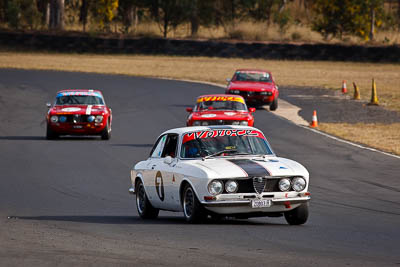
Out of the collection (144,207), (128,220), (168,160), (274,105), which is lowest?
(274,105)

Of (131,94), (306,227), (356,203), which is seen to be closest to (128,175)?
(356,203)

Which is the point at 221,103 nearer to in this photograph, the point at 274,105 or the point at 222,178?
the point at 274,105

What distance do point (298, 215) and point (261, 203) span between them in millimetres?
664

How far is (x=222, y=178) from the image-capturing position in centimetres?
1176

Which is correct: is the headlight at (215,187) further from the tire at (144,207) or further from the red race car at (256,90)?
the red race car at (256,90)

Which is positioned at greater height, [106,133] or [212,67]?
[106,133]

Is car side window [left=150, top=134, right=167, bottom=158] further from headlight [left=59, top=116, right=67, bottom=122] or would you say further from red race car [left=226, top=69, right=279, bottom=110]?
red race car [left=226, top=69, right=279, bottom=110]

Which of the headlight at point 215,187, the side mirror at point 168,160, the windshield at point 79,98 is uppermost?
the side mirror at point 168,160

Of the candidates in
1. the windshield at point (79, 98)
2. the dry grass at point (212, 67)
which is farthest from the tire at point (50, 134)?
the dry grass at point (212, 67)

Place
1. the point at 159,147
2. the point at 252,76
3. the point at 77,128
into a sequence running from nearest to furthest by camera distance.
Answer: the point at 159,147
the point at 77,128
the point at 252,76

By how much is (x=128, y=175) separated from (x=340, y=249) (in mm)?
10068

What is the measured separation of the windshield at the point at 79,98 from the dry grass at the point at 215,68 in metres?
18.6

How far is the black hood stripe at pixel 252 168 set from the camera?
1181cm

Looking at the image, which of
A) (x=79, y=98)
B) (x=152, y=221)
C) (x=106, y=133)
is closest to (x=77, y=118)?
(x=106, y=133)
